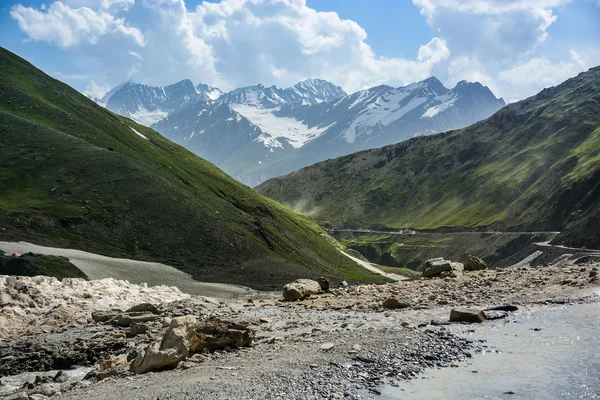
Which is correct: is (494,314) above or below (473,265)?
below

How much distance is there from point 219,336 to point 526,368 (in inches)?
575

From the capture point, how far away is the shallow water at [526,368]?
17500mm

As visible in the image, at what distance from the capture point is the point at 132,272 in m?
76.3

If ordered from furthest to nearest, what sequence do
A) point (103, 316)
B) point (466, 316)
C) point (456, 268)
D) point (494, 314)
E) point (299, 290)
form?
point (456, 268)
point (299, 290)
point (103, 316)
point (494, 314)
point (466, 316)

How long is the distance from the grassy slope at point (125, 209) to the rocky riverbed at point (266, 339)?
4108cm

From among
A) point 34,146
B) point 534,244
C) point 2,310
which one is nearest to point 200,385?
point 2,310

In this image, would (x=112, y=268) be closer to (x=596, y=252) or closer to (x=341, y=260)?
(x=341, y=260)

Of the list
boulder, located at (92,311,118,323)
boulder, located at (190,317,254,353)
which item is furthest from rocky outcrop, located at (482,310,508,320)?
boulder, located at (92,311,118,323)

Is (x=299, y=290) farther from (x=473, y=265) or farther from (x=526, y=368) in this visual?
(x=526, y=368)

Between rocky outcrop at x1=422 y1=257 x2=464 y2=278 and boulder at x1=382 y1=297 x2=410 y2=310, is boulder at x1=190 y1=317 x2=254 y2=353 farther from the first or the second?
rocky outcrop at x1=422 y1=257 x2=464 y2=278

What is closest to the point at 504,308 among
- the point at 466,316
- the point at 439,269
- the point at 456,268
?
the point at 466,316

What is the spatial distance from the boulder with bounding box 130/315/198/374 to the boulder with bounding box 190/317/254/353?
1.39 ft

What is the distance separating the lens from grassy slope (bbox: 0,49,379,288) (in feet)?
293

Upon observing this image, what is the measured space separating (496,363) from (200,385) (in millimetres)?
12460
